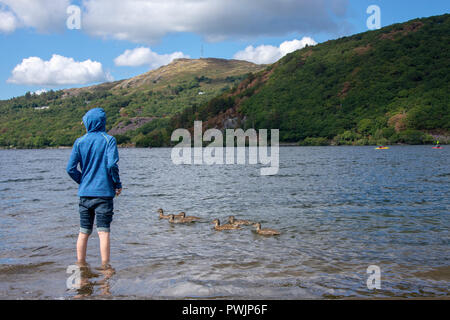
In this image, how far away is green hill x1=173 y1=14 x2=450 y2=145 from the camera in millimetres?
124438

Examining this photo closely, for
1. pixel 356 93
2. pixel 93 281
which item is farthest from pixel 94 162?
pixel 356 93

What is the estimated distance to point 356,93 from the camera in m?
149

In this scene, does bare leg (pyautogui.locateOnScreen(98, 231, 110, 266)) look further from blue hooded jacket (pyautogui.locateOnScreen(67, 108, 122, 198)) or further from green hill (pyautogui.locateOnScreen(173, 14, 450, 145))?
green hill (pyautogui.locateOnScreen(173, 14, 450, 145))

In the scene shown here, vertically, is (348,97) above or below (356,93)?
below

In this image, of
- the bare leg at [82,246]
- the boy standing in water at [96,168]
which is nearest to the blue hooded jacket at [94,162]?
the boy standing in water at [96,168]

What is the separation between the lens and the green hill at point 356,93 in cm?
12444

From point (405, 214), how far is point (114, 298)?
12.8 meters

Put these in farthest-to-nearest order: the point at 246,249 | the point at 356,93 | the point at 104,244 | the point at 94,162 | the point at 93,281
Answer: the point at 356,93 → the point at 246,249 → the point at 104,244 → the point at 93,281 → the point at 94,162

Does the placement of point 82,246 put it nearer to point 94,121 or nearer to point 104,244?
point 104,244

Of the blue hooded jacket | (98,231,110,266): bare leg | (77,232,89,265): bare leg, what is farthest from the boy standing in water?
(77,232,89,265): bare leg

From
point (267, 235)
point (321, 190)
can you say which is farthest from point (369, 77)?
point (267, 235)

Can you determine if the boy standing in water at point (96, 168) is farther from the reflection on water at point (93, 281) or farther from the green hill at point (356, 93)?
the green hill at point (356, 93)

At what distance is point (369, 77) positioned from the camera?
152 meters
